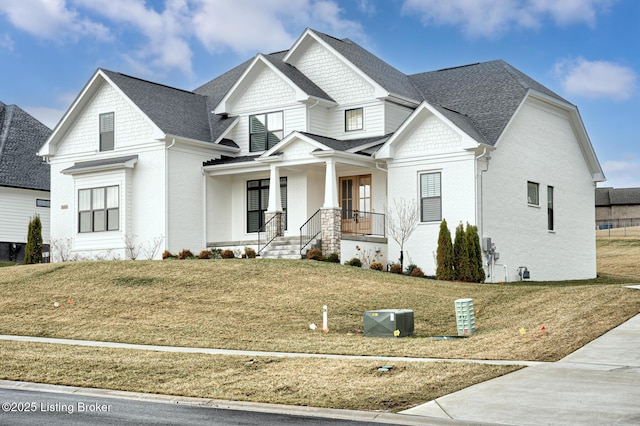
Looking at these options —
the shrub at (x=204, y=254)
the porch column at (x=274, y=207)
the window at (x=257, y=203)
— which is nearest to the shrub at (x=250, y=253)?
the porch column at (x=274, y=207)

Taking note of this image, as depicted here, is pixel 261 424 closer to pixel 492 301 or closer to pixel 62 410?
pixel 62 410

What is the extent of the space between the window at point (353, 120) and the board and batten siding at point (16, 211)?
56.7 feet

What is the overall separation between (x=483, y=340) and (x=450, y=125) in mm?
13540

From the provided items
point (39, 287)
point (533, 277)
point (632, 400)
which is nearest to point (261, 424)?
point (632, 400)

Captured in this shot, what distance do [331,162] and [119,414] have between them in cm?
2007

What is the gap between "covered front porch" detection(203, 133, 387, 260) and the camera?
3073 centimetres

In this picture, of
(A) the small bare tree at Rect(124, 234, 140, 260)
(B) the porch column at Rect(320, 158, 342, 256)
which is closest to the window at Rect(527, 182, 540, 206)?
(B) the porch column at Rect(320, 158, 342, 256)

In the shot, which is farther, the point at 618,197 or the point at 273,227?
the point at 618,197

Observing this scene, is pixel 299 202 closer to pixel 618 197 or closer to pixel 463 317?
pixel 463 317

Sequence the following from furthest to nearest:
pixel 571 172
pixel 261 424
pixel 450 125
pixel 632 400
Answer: pixel 571 172, pixel 450 125, pixel 632 400, pixel 261 424

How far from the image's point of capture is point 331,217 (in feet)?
99.5

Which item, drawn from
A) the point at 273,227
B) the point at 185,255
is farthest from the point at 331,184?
the point at 185,255

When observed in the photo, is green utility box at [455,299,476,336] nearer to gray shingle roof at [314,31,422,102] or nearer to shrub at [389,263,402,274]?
shrub at [389,263,402,274]

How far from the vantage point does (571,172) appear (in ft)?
116
